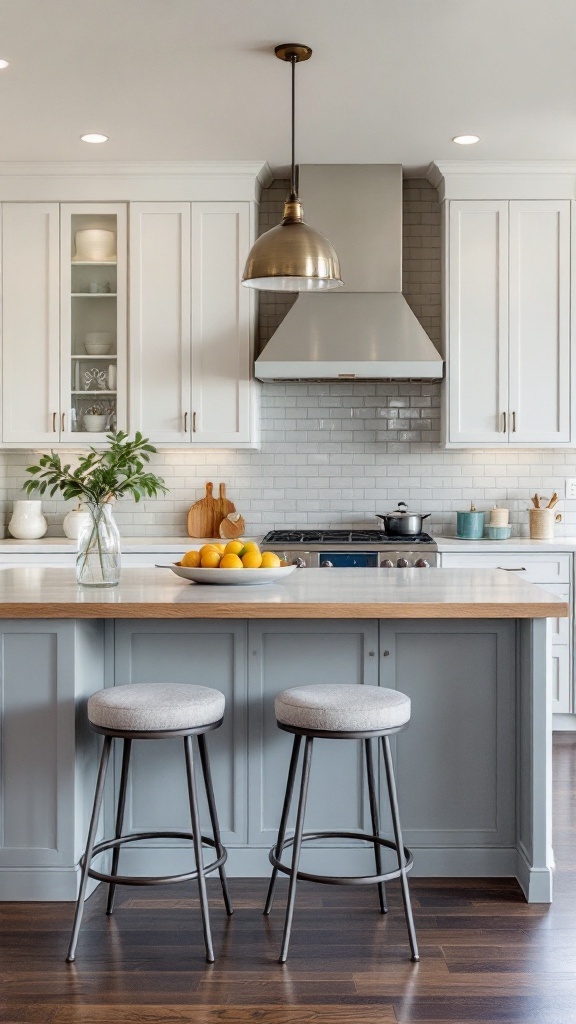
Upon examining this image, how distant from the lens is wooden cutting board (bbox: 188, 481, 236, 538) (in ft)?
17.8

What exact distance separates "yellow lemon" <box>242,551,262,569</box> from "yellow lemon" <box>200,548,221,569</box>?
0.29 ft

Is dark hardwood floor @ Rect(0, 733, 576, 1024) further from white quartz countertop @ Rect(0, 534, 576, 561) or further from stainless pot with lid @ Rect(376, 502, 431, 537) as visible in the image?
stainless pot with lid @ Rect(376, 502, 431, 537)

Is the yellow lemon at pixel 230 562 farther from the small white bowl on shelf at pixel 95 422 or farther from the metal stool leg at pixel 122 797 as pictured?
the small white bowl on shelf at pixel 95 422

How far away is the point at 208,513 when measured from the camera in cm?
543

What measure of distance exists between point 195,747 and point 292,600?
61 cm

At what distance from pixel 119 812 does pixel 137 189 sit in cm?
338

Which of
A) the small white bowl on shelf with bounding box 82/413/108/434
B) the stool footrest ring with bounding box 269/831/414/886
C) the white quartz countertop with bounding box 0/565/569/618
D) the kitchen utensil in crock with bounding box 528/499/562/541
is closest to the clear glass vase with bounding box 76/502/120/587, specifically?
the white quartz countertop with bounding box 0/565/569/618

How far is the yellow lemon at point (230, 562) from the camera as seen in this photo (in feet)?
10.4

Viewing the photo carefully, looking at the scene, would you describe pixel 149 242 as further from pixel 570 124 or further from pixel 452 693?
pixel 452 693

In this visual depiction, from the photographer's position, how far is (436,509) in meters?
5.50

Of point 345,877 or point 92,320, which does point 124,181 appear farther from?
point 345,877

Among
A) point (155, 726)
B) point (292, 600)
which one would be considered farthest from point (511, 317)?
point (155, 726)

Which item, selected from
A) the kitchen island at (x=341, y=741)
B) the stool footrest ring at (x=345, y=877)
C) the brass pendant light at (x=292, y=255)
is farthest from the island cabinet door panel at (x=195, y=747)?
the brass pendant light at (x=292, y=255)

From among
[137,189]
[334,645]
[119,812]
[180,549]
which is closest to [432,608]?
[334,645]
